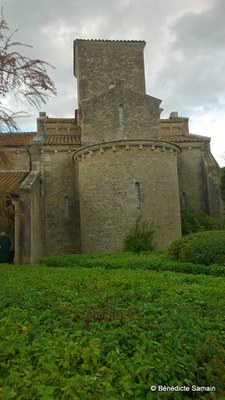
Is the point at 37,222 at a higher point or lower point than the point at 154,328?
higher

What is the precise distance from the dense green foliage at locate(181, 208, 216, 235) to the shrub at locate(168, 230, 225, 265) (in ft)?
20.8

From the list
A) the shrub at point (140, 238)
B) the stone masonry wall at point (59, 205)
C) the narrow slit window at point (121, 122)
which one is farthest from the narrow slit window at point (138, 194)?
the stone masonry wall at point (59, 205)

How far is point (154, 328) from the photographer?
4.85 meters

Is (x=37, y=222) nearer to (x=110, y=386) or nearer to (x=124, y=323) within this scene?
(x=124, y=323)

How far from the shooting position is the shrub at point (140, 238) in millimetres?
16109

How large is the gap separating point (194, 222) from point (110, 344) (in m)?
16.2

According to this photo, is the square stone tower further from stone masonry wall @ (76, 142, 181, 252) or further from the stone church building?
stone masonry wall @ (76, 142, 181, 252)

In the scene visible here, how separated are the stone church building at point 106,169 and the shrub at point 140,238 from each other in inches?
13.2

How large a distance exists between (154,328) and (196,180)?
18170 millimetres

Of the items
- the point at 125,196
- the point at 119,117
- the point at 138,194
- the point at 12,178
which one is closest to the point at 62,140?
the point at 119,117

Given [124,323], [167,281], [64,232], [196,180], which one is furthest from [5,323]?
[196,180]

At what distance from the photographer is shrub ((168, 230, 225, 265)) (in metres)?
11.8

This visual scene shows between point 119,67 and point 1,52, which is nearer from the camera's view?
point 1,52

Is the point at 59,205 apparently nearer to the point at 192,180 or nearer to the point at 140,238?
the point at 140,238
